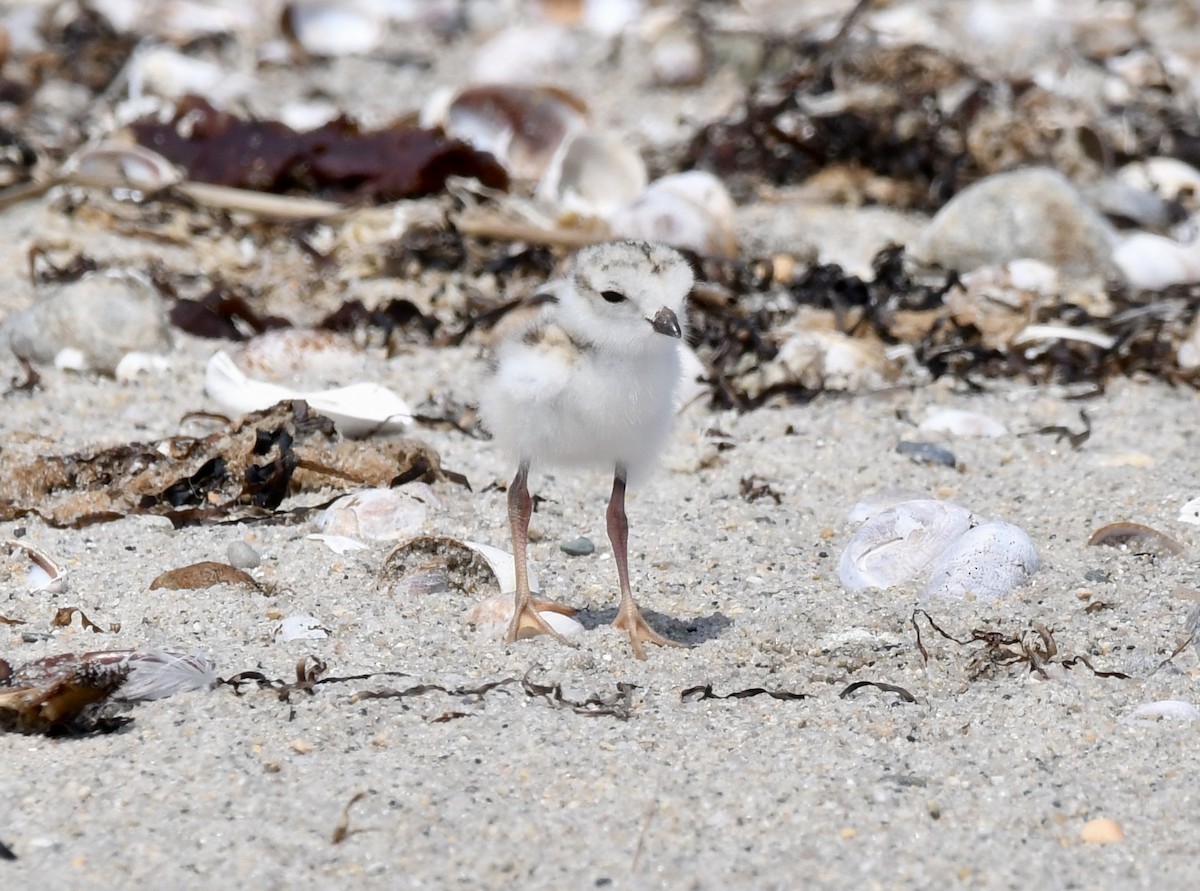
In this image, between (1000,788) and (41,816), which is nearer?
(41,816)

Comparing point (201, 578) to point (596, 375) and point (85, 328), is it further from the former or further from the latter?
point (85, 328)

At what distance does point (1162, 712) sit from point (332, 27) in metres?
6.74

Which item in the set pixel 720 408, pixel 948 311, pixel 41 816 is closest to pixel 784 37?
pixel 948 311

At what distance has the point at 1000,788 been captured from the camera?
250 cm

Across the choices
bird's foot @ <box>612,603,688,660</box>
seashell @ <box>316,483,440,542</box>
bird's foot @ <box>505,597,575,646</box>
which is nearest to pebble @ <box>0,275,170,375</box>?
seashell @ <box>316,483,440,542</box>

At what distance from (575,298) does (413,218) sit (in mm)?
2758

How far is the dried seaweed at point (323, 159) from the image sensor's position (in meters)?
5.98

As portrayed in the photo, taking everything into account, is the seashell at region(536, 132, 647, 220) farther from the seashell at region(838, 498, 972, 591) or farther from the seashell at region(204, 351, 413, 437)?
the seashell at region(838, 498, 972, 591)

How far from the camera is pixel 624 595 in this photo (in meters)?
3.12

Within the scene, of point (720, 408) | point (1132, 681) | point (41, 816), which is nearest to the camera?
point (41, 816)

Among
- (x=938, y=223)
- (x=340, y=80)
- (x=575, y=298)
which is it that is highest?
(x=575, y=298)

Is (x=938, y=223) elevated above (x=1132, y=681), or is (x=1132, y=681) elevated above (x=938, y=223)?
(x=1132, y=681)

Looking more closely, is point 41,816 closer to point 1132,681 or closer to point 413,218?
point 1132,681

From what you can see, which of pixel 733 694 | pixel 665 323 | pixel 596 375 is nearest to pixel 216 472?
pixel 596 375
